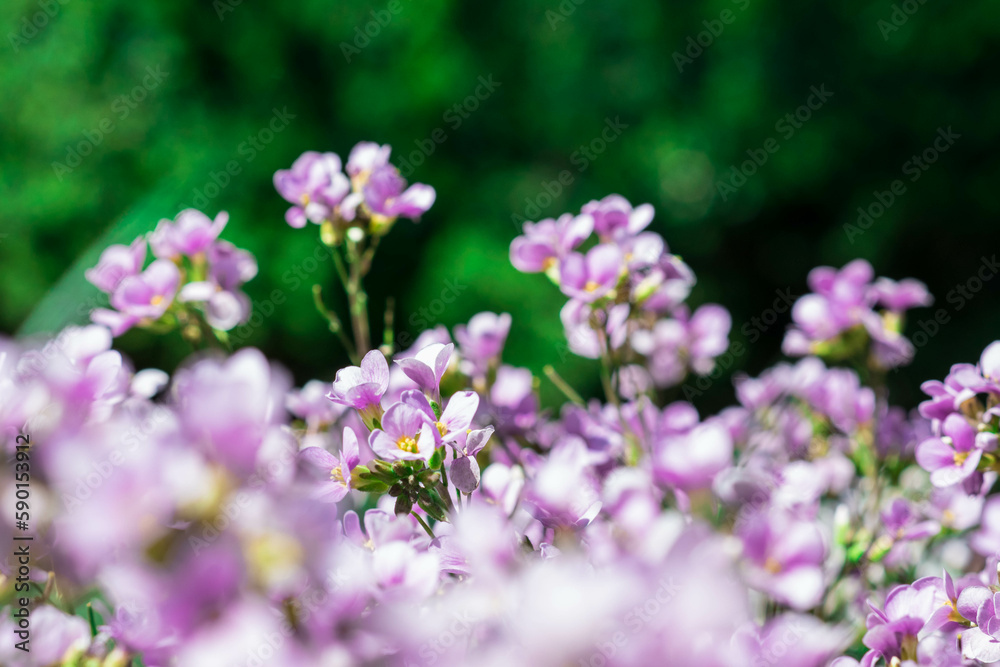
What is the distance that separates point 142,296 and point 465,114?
9.27 feet

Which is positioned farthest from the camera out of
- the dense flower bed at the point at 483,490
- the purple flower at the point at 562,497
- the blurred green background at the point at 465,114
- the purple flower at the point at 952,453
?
the blurred green background at the point at 465,114

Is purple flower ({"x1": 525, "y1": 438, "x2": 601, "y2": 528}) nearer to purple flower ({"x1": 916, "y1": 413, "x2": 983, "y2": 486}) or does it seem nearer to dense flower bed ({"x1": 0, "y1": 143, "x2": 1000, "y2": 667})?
dense flower bed ({"x1": 0, "y1": 143, "x2": 1000, "y2": 667})

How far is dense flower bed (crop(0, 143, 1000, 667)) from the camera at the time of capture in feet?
0.73

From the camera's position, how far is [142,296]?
607 millimetres

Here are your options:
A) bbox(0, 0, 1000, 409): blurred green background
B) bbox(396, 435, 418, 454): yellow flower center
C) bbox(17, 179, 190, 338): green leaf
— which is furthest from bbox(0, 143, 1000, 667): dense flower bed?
bbox(0, 0, 1000, 409): blurred green background

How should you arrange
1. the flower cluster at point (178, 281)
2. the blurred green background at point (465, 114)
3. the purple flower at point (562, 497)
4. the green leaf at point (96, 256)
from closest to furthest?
the purple flower at point (562, 497) → the flower cluster at point (178, 281) → the green leaf at point (96, 256) → the blurred green background at point (465, 114)

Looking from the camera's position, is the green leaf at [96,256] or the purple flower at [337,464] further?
the green leaf at [96,256]

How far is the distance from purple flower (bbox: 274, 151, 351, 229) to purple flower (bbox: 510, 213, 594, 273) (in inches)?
6.6

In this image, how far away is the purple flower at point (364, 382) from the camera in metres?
0.43

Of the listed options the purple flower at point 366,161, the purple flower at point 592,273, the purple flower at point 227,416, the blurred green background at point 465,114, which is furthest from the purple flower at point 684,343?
the blurred green background at point 465,114

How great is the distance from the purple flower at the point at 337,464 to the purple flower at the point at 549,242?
0.88 feet

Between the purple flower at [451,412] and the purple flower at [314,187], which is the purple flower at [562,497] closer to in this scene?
the purple flower at [451,412]

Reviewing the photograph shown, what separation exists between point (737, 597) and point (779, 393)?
67cm

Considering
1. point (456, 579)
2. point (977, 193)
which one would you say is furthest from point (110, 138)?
point (977, 193)
